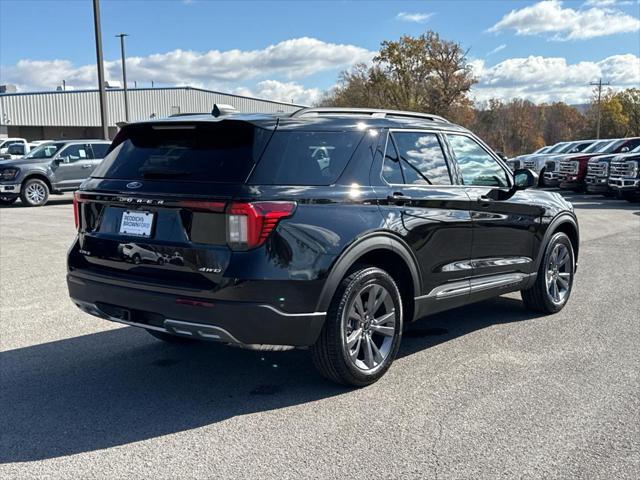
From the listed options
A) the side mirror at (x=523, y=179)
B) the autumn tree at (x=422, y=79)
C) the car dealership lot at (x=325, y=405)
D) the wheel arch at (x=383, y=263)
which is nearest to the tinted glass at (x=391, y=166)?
the wheel arch at (x=383, y=263)

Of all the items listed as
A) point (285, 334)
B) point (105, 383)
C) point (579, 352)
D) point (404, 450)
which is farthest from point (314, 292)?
point (579, 352)

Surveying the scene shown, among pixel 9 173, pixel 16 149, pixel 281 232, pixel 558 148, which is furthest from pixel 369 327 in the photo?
pixel 16 149

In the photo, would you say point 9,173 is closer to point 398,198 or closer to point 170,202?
point 170,202

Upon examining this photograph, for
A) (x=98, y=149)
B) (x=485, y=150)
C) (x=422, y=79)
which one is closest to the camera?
(x=485, y=150)

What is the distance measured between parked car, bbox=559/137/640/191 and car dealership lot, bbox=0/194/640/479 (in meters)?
17.3

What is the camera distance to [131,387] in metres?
4.39

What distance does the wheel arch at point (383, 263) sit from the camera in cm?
400

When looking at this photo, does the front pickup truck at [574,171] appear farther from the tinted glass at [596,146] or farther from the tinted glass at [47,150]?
the tinted glass at [47,150]

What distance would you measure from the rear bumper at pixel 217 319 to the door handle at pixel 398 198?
100 cm

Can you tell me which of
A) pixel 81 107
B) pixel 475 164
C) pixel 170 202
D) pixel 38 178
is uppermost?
pixel 81 107

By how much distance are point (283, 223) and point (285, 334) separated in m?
0.67

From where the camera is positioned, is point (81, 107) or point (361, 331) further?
point (81, 107)

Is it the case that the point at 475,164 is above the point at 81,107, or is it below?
below

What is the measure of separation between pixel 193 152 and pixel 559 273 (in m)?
4.12
